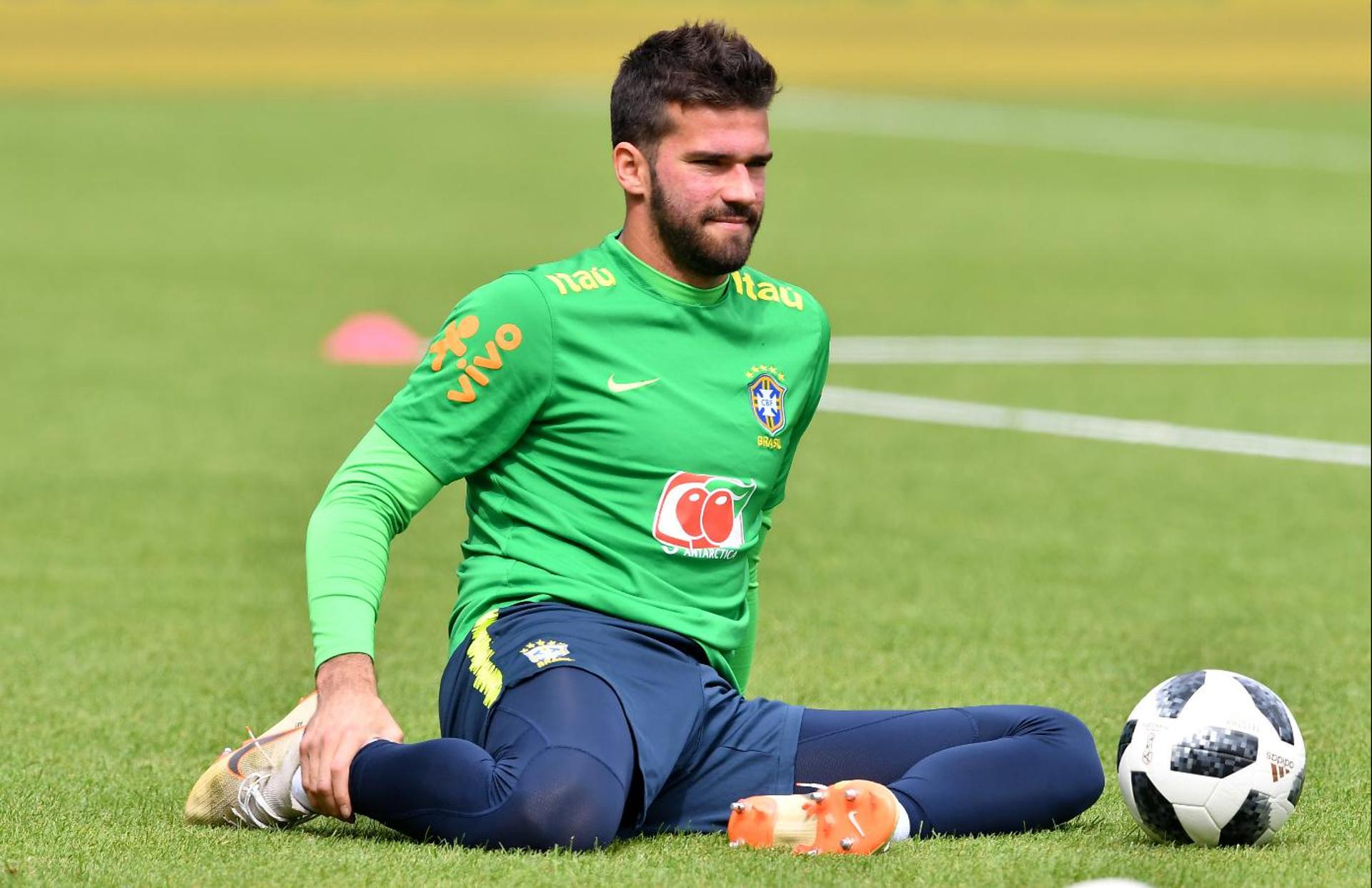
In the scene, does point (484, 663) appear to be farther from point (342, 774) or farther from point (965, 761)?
point (965, 761)

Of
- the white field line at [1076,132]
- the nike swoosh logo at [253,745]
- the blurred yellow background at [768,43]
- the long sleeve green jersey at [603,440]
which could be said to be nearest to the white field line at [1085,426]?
the long sleeve green jersey at [603,440]

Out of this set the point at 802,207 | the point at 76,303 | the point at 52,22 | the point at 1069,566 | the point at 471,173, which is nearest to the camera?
the point at 1069,566

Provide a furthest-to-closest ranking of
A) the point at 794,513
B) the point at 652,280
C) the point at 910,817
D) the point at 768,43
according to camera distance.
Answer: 1. the point at 768,43
2. the point at 794,513
3. the point at 652,280
4. the point at 910,817

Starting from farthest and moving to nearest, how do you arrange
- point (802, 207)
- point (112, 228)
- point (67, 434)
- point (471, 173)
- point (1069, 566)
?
point (471, 173)
point (802, 207)
point (112, 228)
point (67, 434)
point (1069, 566)

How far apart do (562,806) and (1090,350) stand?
10225mm

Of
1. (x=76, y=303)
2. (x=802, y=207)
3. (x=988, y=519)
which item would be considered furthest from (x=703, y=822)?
(x=802, y=207)

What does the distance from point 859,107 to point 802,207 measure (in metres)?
11.2

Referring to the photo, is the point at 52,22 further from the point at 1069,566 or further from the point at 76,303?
the point at 1069,566

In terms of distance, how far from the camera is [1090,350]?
14289 millimetres

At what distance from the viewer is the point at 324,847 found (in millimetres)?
4648

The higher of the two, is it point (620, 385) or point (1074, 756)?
point (620, 385)

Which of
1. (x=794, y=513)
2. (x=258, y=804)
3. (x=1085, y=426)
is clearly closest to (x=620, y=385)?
(x=258, y=804)

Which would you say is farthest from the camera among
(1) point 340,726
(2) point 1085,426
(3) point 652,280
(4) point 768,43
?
(4) point 768,43

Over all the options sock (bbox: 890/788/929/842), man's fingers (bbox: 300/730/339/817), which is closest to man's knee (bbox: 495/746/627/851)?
man's fingers (bbox: 300/730/339/817)
